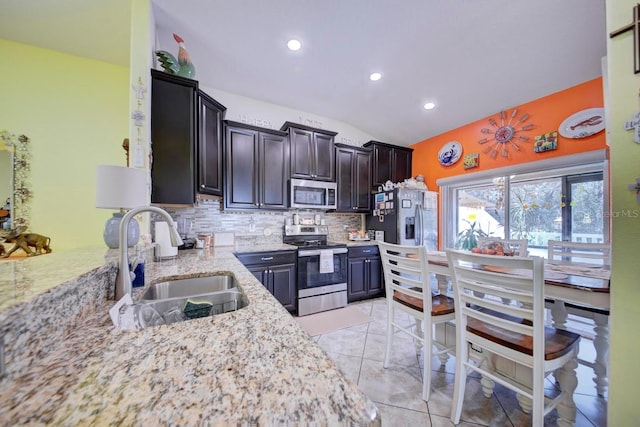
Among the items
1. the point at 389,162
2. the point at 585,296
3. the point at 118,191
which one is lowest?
the point at 585,296

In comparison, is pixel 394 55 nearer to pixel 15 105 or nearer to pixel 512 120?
pixel 512 120

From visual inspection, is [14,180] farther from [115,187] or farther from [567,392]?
[567,392]

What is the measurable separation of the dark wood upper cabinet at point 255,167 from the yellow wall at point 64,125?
51.1 inches

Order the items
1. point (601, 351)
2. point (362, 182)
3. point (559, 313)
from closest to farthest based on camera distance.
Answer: point (601, 351), point (559, 313), point (362, 182)

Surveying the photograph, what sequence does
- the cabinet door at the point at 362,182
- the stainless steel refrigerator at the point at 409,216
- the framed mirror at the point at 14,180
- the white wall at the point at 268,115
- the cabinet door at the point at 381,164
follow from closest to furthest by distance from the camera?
the framed mirror at the point at 14,180
the white wall at the point at 268,115
the stainless steel refrigerator at the point at 409,216
the cabinet door at the point at 362,182
the cabinet door at the point at 381,164

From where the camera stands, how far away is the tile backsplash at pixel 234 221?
2.76 metres

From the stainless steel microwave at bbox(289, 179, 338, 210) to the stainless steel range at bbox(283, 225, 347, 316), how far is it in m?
0.53

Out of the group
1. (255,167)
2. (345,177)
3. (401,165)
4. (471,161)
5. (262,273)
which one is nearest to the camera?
(262,273)

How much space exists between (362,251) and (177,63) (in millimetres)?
3072

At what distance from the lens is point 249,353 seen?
1.78 feet

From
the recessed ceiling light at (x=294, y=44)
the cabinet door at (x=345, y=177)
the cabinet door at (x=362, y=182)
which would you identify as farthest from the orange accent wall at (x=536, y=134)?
the recessed ceiling light at (x=294, y=44)

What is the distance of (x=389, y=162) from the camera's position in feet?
12.6

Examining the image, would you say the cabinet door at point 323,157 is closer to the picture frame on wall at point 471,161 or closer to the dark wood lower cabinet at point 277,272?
the dark wood lower cabinet at point 277,272

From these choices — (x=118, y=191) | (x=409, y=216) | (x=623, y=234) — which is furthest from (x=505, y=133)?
(x=118, y=191)
